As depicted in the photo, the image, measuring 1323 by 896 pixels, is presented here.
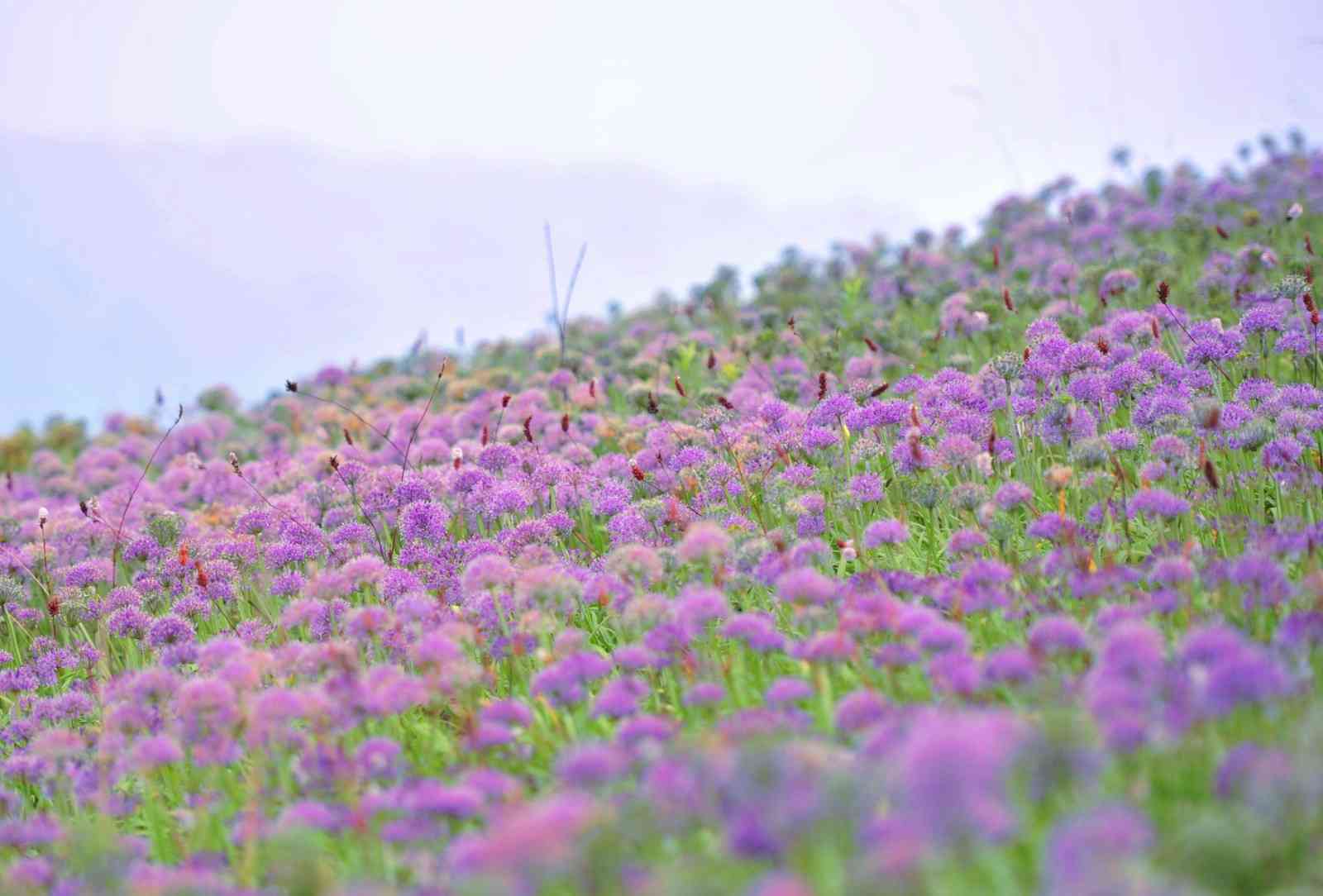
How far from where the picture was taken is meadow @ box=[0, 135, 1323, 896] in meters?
2.30

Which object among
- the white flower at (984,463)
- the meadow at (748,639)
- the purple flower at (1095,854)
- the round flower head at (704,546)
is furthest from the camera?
the white flower at (984,463)

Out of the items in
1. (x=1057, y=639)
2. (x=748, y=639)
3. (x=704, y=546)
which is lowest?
(x=748, y=639)

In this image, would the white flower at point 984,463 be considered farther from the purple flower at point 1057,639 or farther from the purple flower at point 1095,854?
the purple flower at point 1095,854

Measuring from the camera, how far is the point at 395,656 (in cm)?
532

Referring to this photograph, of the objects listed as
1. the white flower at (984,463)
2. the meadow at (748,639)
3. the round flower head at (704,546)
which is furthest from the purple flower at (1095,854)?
the white flower at (984,463)

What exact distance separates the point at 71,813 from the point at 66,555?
382 cm

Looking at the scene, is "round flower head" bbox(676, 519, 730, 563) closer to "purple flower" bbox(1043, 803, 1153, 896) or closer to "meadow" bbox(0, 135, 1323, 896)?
"meadow" bbox(0, 135, 1323, 896)

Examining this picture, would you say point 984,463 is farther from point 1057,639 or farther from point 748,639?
point 1057,639

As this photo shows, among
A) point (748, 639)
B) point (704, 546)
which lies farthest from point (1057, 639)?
point (704, 546)

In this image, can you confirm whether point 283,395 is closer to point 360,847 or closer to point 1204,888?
point 360,847

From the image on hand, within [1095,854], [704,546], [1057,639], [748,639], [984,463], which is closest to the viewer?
[1095,854]

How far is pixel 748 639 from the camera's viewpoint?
3965mm

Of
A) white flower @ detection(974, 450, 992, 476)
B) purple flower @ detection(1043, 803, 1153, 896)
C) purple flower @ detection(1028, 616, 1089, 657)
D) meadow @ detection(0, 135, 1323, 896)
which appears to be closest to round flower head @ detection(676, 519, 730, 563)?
meadow @ detection(0, 135, 1323, 896)

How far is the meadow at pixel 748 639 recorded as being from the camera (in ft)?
7.54
